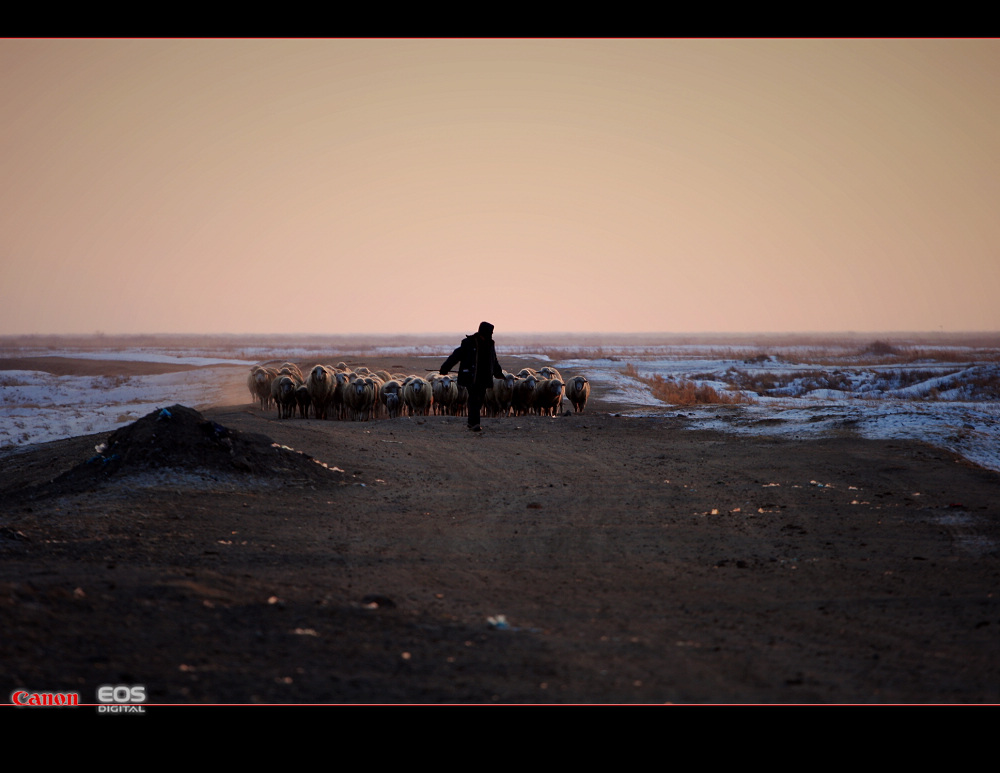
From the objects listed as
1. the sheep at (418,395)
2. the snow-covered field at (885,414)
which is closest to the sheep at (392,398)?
the sheep at (418,395)

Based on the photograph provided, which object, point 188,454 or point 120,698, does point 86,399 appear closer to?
point 188,454

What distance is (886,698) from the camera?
3918 millimetres

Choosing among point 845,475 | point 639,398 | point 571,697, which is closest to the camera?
point 571,697

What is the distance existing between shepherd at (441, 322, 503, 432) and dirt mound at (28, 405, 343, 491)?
590cm

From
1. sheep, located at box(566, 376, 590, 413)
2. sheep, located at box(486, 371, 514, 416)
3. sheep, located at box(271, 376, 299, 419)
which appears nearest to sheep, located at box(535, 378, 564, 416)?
sheep, located at box(486, 371, 514, 416)

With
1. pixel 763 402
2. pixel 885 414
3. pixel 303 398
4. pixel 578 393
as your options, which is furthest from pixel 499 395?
pixel 763 402

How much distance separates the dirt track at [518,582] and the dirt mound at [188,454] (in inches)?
11.0

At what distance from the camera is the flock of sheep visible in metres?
23.2

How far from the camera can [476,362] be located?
16.2 metres

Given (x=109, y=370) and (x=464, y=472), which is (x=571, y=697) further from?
(x=109, y=370)

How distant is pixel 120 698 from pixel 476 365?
1293 centimetres

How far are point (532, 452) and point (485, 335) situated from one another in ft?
11.5

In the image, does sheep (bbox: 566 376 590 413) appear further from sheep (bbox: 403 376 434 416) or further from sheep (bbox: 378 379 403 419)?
sheep (bbox: 378 379 403 419)

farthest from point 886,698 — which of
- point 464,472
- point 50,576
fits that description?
point 464,472
